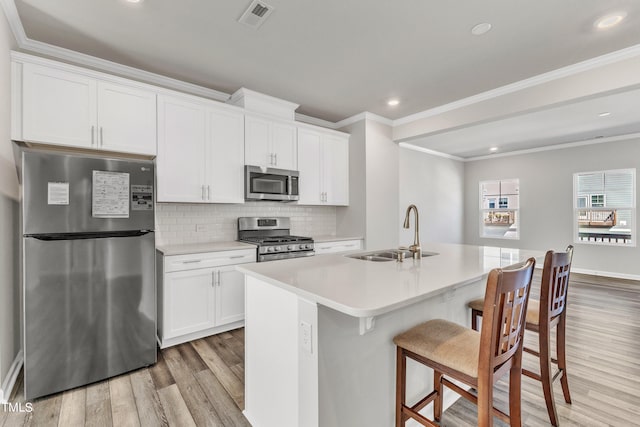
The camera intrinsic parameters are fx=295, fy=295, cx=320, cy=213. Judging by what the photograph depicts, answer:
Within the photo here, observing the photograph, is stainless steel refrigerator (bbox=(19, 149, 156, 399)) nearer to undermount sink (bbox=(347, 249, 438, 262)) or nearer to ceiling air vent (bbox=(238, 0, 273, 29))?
ceiling air vent (bbox=(238, 0, 273, 29))

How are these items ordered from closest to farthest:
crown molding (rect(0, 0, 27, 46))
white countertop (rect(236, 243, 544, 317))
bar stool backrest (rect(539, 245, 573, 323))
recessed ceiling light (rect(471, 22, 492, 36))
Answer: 1. white countertop (rect(236, 243, 544, 317))
2. bar stool backrest (rect(539, 245, 573, 323))
3. crown molding (rect(0, 0, 27, 46))
4. recessed ceiling light (rect(471, 22, 492, 36))

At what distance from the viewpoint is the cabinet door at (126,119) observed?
8.41 feet

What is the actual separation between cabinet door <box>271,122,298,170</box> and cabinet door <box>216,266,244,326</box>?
4.80 ft

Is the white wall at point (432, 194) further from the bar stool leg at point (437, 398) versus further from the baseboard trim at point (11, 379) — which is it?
the baseboard trim at point (11, 379)

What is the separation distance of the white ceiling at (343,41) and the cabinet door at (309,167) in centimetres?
56

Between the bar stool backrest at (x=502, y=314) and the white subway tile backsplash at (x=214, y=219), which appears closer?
the bar stool backrest at (x=502, y=314)

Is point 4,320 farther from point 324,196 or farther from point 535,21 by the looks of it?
point 535,21

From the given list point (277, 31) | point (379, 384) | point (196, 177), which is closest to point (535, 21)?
point (277, 31)

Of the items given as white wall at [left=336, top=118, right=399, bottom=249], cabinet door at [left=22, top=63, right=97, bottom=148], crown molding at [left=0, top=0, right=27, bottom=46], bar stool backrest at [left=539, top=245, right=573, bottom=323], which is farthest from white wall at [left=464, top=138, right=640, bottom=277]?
crown molding at [left=0, top=0, right=27, bottom=46]

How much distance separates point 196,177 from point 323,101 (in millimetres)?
1918

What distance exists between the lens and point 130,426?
175cm

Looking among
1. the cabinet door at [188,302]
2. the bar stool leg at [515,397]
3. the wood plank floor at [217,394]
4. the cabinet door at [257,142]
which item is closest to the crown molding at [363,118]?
the cabinet door at [257,142]

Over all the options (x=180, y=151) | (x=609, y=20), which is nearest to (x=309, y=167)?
(x=180, y=151)

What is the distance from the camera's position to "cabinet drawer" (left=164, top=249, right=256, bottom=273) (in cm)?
273
